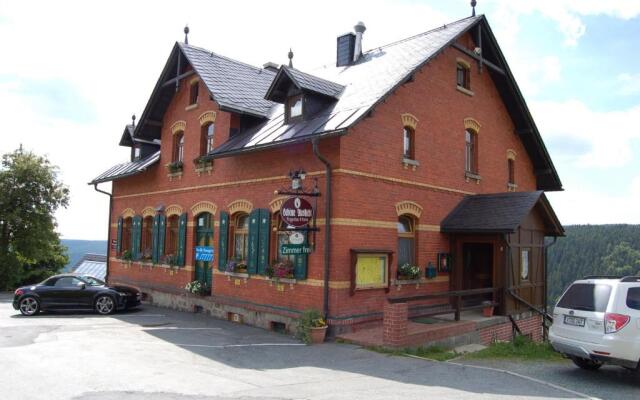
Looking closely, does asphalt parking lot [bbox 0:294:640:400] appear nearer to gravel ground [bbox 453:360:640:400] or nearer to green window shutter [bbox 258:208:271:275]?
gravel ground [bbox 453:360:640:400]

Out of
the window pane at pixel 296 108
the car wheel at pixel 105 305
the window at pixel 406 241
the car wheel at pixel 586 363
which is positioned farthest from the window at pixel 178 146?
the car wheel at pixel 586 363

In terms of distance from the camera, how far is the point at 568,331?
8.56 meters

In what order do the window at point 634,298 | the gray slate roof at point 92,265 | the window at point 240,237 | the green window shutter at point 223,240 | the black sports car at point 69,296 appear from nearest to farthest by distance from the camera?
the window at point 634,298
the window at point 240,237
the green window shutter at point 223,240
the black sports car at point 69,296
the gray slate roof at point 92,265

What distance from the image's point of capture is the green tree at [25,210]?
24641 millimetres

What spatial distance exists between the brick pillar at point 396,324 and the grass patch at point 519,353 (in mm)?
1349

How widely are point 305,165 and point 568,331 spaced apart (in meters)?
7.01

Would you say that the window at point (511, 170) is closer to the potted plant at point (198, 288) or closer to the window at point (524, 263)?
the window at point (524, 263)

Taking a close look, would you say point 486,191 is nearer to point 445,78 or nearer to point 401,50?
point 445,78

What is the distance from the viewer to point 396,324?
10.3m

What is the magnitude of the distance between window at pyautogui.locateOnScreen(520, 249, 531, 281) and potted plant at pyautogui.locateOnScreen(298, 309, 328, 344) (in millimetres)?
6322

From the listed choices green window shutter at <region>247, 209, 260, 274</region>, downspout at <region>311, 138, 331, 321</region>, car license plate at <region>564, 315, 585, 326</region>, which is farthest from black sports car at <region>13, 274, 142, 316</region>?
car license plate at <region>564, 315, 585, 326</region>

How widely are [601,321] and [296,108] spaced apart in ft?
29.4

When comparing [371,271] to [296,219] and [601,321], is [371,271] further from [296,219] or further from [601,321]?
[601,321]

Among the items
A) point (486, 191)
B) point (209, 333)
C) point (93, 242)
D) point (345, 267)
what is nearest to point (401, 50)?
point (486, 191)
